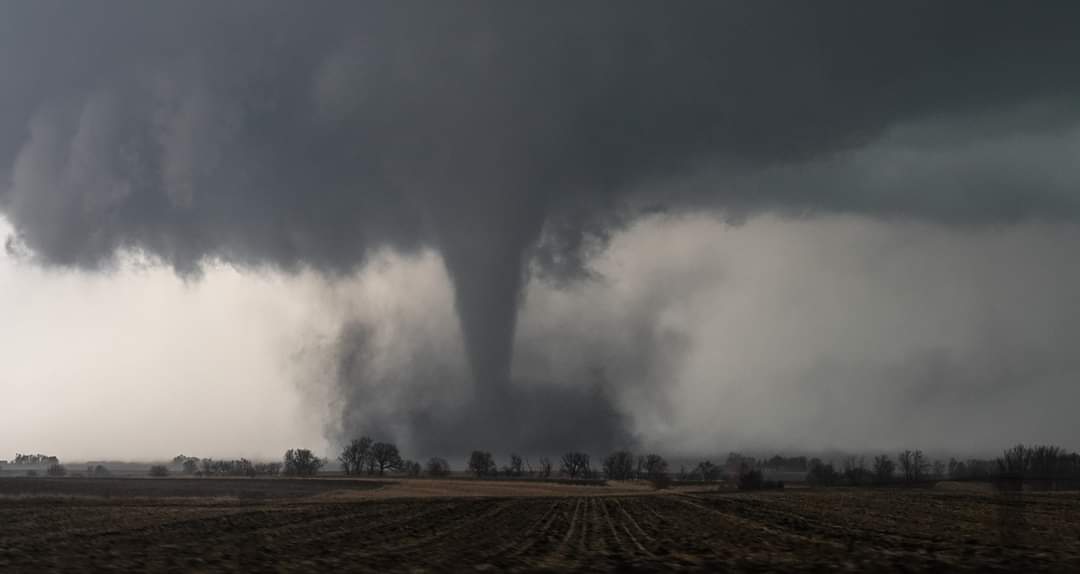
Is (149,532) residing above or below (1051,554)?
below

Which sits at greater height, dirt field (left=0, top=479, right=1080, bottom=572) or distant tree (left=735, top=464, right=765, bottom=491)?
dirt field (left=0, top=479, right=1080, bottom=572)

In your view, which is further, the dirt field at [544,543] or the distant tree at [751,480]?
the distant tree at [751,480]

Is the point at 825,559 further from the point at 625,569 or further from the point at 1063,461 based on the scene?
the point at 1063,461

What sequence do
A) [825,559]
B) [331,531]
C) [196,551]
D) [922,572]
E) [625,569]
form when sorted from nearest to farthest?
[922,572], [625,569], [825,559], [196,551], [331,531]

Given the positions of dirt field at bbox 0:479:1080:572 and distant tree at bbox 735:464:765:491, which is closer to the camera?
dirt field at bbox 0:479:1080:572

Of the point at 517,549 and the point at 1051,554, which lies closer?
the point at 1051,554

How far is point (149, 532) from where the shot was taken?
36375 millimetres

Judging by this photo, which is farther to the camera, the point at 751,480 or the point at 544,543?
the point at 751,480

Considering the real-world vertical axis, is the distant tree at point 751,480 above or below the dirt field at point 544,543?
below

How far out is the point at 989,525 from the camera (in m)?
39.5

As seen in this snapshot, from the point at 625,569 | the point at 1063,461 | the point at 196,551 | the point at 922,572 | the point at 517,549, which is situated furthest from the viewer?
the point at 1063,461

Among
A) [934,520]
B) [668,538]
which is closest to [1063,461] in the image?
[934,520]

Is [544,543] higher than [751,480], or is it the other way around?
[544,543]

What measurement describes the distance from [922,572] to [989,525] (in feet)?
78.9
